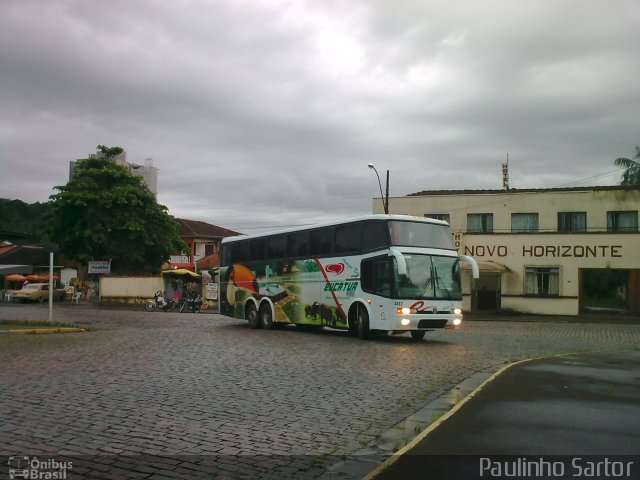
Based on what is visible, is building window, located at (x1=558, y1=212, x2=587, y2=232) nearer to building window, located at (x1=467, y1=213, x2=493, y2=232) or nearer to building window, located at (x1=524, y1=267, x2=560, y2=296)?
building window, located at (x1=524, y1=267, x2=560, y2=296)

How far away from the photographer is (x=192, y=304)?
40.5 meters

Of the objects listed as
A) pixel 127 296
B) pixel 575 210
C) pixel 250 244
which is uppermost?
pixel 575 210

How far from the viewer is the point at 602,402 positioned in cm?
874

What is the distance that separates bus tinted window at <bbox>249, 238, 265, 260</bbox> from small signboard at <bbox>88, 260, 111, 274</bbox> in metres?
27.3

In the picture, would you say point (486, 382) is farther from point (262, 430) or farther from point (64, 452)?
point (64, 452)

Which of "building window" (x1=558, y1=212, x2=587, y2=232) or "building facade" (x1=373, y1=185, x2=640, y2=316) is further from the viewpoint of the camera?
"building window" (x1=558, y1=212, x2=587, y2=232)

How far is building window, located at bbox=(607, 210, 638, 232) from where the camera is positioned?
39.3m

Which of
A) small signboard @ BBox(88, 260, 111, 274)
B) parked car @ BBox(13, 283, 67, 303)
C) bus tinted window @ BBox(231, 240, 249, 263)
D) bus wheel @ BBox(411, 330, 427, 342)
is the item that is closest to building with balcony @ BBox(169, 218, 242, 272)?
parked car @ BBox(13, 283, 67, 303)

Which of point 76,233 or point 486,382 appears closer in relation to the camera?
point 486,382

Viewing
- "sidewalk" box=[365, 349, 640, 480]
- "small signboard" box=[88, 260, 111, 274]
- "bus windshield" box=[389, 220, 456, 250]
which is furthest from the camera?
"small signboard" box=[88, 260, 111, 274]

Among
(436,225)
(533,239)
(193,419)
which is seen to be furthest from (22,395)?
(533,239)

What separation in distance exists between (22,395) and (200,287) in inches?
1562

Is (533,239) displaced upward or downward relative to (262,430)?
upward

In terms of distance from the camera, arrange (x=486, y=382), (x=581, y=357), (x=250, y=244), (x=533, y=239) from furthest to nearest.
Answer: (x=533, y=239) < (x=250, y=244) < (x=581, y=357) < (x=486, y=382)
